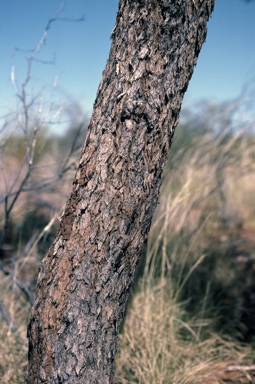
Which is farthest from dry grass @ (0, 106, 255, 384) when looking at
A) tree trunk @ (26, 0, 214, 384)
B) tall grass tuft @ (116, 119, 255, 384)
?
tree trunk @ (26, 0, 214, 384)

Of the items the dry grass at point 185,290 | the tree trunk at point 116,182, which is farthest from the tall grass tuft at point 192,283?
the tree trunk at point 116,182

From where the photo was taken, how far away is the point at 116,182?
1.50 metres

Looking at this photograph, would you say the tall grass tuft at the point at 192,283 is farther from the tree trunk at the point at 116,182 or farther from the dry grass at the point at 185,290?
the tree trunk at the point at 116,182

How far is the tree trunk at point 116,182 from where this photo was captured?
1.49 m

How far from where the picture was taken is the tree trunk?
149cm

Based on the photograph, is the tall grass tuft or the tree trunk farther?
the tall grass tuft

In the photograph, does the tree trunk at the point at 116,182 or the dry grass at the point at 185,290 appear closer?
the tree trunk at the point at 116,182

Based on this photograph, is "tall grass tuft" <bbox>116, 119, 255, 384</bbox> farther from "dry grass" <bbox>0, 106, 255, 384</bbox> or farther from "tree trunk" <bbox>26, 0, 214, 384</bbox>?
"tree trunk" <bbox>26, 0, 214, 384</bbox>

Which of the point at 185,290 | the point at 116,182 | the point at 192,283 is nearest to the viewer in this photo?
the point at 116,182

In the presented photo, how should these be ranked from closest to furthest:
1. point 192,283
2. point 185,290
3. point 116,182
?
point 116,182
point 185,290
point 192,283

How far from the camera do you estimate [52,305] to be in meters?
1.56

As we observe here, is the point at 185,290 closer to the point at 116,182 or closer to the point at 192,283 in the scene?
the point at 192,283

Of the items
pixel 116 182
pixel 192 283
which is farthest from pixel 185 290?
pixel 116 182

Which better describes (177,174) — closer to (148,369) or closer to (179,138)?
(179,138)
